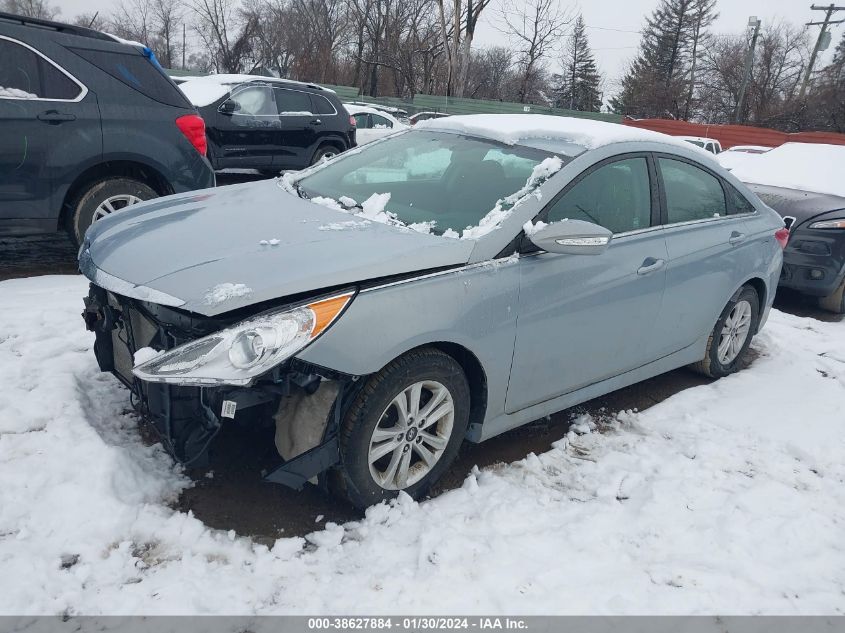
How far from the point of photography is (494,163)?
353 cm

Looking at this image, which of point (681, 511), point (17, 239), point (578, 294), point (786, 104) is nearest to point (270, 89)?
point (17, 239)

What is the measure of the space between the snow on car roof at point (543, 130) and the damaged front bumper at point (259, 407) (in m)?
1.87

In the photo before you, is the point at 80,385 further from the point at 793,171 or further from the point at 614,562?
the point at 793,171

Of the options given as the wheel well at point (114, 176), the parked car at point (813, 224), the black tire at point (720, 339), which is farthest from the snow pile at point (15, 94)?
the parked car at point (813, 224)

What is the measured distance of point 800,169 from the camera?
797cm

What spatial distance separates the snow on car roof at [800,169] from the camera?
749 centimetres

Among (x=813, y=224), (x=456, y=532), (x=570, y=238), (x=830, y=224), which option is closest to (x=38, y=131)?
(x=570, y=238)

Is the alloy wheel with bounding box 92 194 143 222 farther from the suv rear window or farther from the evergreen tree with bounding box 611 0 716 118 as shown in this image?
the evergreen tree with bounding box 611 0 716 118

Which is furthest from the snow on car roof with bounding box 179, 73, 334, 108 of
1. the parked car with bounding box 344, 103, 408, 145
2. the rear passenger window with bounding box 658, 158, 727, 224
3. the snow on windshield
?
the rear passenger window with bounding box 658, 158, 727, 224

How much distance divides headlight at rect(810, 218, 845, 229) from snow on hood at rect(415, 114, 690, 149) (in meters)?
3.48

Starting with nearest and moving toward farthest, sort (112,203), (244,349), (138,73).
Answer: (244,349), (112,203), (138,73)

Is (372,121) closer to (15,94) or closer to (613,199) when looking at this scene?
(15,94)

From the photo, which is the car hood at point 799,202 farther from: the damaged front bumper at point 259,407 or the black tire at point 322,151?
the black tire at point 322,151

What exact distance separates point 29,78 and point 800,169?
26.3 feet
